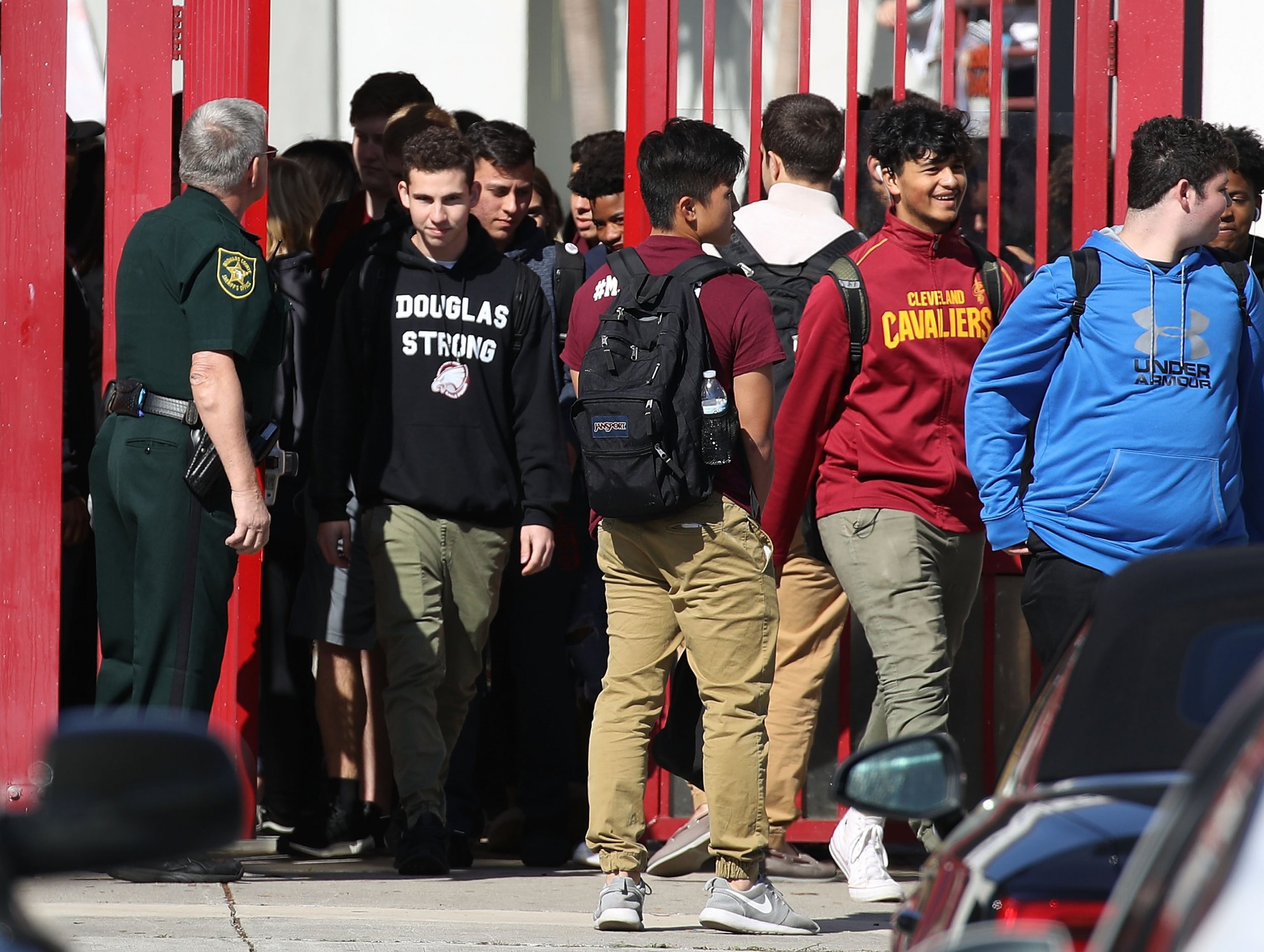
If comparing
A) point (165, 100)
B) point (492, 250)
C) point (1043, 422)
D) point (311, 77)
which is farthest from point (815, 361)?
point (311, 77)

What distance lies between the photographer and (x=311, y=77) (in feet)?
30.1

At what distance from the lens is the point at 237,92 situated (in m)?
5.71

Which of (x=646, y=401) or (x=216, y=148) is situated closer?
(x=646, y=401)

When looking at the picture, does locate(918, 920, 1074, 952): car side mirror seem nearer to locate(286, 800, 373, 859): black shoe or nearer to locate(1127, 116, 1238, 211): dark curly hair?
locate(1127, 116, 1238, 211): dark curly hair

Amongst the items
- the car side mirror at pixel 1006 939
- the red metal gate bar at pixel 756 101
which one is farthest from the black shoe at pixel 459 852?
the car side mirror at pixel 1006 939

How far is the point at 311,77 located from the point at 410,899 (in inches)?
202

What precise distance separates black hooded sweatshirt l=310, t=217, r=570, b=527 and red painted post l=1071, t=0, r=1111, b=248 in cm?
169

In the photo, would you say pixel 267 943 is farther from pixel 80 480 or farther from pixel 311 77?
pixel 311 77

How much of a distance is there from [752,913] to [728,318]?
146 centimetres

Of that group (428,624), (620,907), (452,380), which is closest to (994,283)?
(452,380)

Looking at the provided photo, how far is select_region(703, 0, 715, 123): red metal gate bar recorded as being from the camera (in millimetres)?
5758

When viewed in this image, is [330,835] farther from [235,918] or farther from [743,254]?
[743,254]

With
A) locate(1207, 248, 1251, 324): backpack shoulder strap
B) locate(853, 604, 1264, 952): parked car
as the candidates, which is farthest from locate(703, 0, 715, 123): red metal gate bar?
locate(853, 604, 1264, 952): parked car

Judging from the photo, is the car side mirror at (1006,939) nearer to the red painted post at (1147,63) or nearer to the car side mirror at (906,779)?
the car side mirror at (906,779)
